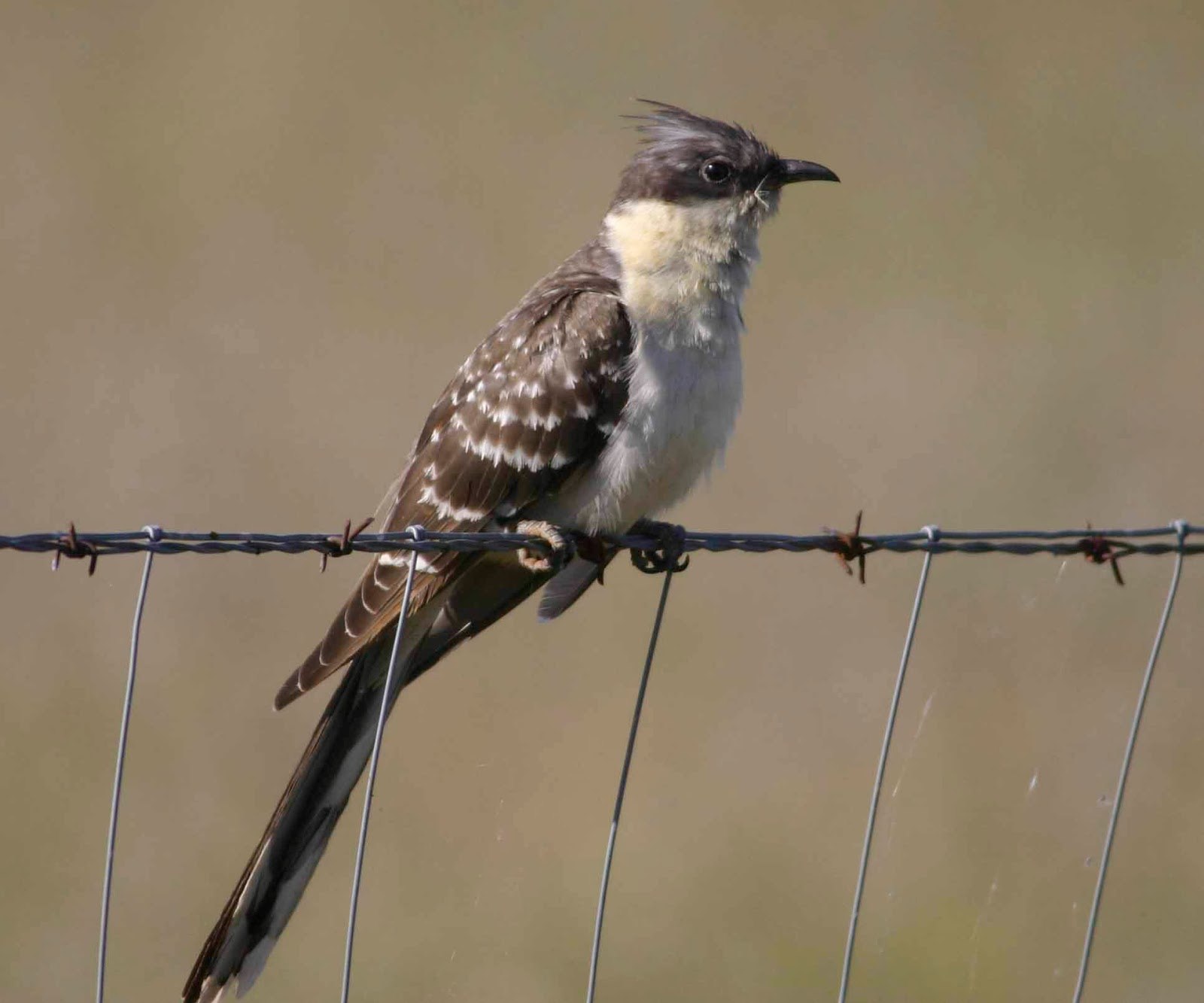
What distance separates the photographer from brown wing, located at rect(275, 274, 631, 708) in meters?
5.15

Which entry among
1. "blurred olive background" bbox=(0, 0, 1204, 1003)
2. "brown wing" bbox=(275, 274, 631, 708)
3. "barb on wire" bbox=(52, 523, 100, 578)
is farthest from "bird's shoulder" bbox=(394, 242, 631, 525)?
"blurred olive background" bbox=(0, 0, 1204, 1003)

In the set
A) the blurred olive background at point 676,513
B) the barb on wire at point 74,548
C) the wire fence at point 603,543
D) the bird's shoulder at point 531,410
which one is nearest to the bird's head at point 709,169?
the bird's shoulder at point 531,410

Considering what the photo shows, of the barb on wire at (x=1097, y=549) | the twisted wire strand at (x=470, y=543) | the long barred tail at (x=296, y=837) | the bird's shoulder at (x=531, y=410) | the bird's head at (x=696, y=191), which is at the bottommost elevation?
the long barred tail at (x=296, y=837)

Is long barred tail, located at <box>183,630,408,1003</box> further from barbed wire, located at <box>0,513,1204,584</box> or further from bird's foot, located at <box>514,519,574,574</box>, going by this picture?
barbed wire, located at <box>0,513,1204,584</box>

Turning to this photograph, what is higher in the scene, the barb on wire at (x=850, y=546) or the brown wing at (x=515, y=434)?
the brown wing at (x=515, y=434)

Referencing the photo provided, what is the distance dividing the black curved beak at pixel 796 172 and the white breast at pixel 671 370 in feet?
1.18

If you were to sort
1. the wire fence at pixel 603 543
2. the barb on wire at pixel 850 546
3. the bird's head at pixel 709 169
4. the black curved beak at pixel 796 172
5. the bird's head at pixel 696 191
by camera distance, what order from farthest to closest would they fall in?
1. the black curved beak at pixel 796 172
2. the bird's head at pixel 709 169
3. the bird's head at pixel 696 191
4. the barb on wire at pixel 850 546
5. the wire fence at pixel 603 543

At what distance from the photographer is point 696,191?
599 cm

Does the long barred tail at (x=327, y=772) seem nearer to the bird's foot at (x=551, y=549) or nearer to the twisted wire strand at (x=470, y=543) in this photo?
the bird's foot at (x=551, y=549)

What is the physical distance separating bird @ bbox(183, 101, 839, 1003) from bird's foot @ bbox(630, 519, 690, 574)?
55 millimetres

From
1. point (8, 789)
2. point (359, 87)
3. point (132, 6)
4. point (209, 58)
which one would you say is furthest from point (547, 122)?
point (8, 789)

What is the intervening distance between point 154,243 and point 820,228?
16.6ft

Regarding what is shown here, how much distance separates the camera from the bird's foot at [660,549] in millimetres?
5277

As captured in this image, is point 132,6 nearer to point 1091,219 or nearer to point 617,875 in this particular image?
point 1091,219
